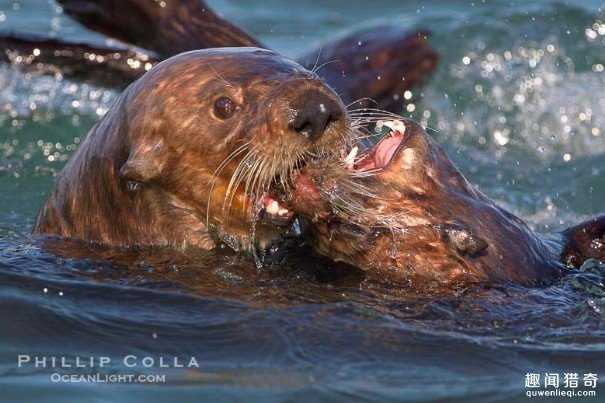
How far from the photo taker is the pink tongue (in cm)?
473

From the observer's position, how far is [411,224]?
15.3ft

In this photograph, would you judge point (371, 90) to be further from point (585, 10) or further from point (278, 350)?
point (585, 10)

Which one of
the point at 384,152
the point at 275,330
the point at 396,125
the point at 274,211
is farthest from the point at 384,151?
the point at 275,330

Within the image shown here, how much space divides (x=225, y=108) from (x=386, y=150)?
646 millimetres

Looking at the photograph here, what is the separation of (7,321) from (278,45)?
21.3 feet

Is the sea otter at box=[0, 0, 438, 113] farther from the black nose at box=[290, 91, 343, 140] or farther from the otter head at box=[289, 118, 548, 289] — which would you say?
the black nose at box=[290, 91, 343, 140]

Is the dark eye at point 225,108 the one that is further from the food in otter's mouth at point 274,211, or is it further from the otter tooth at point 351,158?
the otter tooth at point 351,158

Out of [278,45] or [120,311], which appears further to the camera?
[278,45]

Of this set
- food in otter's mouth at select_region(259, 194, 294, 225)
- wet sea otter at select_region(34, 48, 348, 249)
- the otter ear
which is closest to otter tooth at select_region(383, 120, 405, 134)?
wet sea otter at select_region(34, 48, 348, 249)

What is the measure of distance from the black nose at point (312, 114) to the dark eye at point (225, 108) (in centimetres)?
38

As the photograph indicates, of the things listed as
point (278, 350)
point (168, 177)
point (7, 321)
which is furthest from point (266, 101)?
point (7, 321)

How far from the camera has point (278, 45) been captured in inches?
424

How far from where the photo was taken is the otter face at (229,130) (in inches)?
171

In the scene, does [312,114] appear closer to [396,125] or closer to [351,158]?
[351,158]
